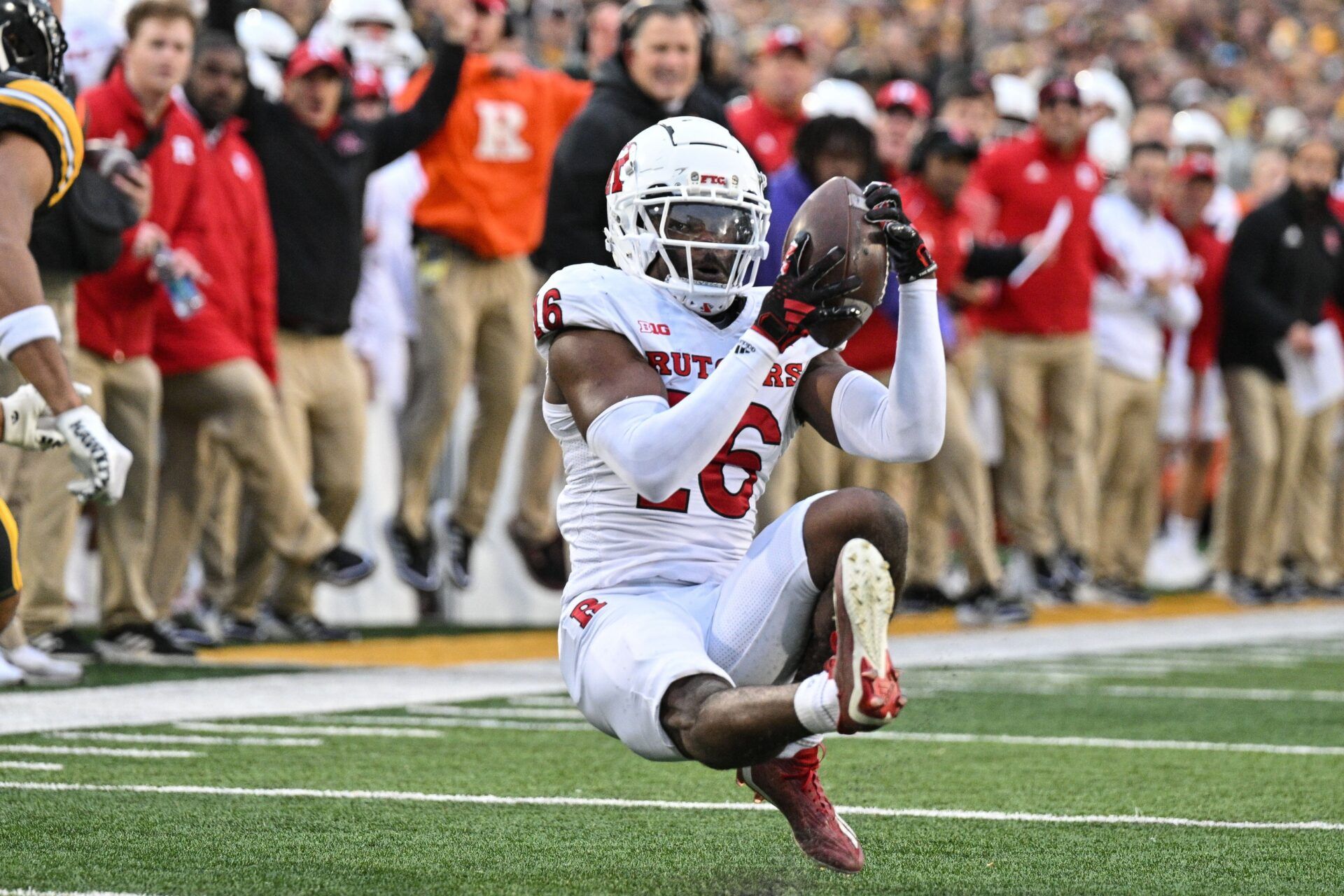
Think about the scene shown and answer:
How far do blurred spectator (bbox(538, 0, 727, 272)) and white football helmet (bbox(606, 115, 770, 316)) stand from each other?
3042 mm

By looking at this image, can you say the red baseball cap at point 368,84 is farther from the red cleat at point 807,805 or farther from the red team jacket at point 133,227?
the red cleat at point 807,805

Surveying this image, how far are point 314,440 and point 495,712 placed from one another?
8.00ft

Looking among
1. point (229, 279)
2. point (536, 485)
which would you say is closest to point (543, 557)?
point (536, 485)

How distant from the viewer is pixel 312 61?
7.69 meters

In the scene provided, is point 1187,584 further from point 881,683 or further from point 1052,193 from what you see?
point 881,683

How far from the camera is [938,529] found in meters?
9.62

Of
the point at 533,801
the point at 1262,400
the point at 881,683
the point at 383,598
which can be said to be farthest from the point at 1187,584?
the point at 881,683

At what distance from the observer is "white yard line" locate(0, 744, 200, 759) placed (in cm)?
473

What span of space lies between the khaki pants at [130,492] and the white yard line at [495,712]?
141cm

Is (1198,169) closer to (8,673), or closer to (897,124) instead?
(897,124)

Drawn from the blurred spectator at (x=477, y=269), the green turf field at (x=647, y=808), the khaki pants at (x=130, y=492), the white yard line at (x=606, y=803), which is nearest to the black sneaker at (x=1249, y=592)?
the blurred spectator at (x=477, y=269)

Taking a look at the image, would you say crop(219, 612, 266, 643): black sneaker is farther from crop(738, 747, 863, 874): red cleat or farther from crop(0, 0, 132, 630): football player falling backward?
crop(738, 747, 863, 874): red cleat

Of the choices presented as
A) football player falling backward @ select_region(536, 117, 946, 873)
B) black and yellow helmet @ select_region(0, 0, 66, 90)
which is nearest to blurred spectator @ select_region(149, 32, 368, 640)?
black and yellow helmet @ select_region(0, 0, 66, 90)

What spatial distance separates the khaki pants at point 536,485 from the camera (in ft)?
28.9
